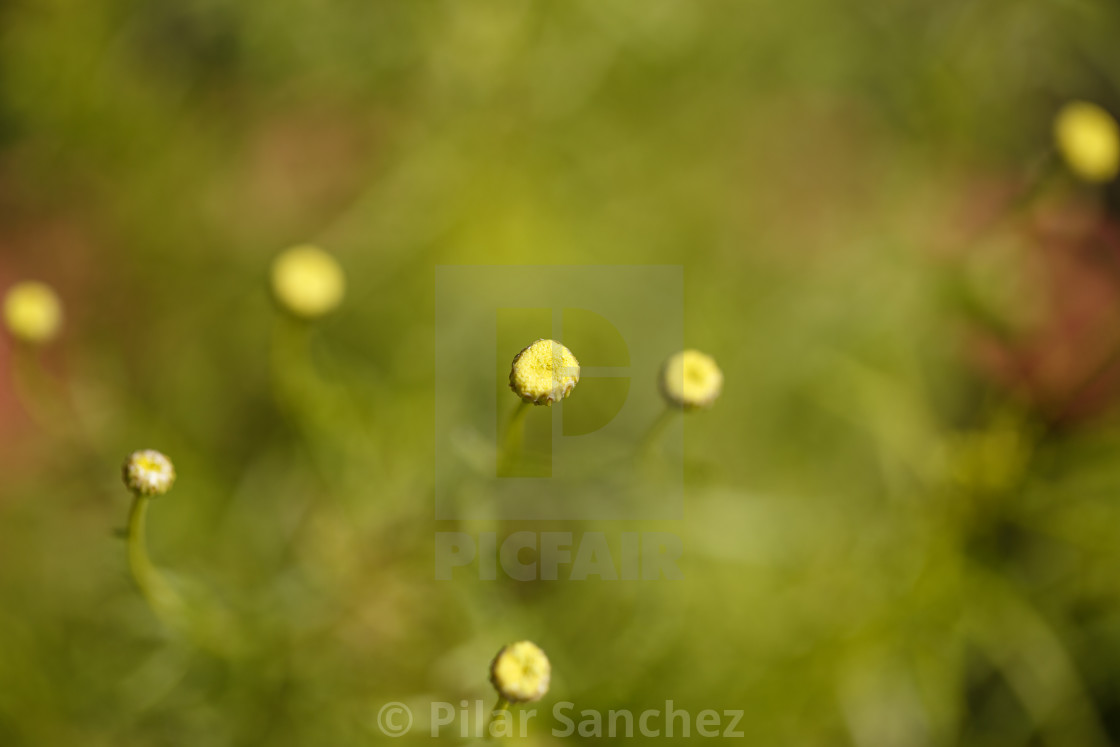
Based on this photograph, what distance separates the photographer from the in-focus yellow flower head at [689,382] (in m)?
0.72

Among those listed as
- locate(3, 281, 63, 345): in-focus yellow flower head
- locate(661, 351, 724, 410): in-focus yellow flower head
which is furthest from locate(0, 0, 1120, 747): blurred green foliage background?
locate(661, 351, 724, 410): in-focus yellow flower head

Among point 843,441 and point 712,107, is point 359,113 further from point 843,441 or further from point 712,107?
point 843,441

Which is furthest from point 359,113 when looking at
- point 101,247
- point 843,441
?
point 843,441

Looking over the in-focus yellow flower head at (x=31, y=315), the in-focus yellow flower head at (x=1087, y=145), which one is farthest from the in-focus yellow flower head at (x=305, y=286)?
the in-focus yellow flower head at (x=1087, y=145)

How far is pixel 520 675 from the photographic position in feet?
2.06

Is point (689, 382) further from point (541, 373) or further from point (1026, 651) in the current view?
point (1026, 651)

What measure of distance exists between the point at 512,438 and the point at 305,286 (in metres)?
0.26

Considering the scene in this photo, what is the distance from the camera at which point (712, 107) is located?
1.42m

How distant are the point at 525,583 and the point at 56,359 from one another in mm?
752

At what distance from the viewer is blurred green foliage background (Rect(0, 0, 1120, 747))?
962 millimetres

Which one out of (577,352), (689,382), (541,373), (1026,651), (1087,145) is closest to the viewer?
(541,373)

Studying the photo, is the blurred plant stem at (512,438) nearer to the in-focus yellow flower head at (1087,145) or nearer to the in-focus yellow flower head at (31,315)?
the in-focus yellow flower head at (31,315)

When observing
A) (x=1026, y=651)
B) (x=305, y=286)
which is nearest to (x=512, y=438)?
(x=305, y=286)

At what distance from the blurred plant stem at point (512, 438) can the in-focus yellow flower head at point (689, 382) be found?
122 mm
